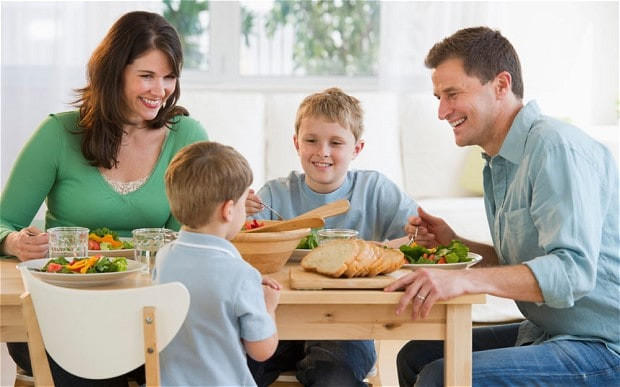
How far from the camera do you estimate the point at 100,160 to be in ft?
8.41

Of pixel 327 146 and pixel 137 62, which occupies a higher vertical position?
pixel 137 62

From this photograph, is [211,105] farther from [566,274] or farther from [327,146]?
[566,274]

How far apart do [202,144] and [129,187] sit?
81cm

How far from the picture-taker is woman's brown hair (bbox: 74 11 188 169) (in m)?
2.57

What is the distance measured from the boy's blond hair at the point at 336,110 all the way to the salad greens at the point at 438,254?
1.88 feet

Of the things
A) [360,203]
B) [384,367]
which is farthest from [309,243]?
[384,367]

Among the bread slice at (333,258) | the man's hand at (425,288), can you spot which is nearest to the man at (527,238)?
the man's hand at (425,288)

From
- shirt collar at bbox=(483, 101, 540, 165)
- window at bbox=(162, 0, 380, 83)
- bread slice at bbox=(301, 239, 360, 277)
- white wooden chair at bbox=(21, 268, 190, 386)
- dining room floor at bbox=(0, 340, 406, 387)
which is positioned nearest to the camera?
white wooden chair at bbox=(21, 268, 190, 386)

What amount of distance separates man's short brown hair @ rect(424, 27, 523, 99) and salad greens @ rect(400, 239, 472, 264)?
453 mm

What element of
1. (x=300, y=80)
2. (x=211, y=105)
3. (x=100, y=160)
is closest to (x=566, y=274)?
(x=100, y=160)

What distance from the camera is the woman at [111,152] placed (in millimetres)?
2555

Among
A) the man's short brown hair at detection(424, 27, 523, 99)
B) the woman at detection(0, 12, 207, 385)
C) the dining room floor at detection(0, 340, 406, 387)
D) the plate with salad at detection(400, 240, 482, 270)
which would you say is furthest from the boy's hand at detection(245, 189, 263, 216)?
the dining room floor at detection(0, 340, 406, 387)

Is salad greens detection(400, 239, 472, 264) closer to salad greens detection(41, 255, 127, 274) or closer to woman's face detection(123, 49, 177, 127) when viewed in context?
salad greens detection(41, 255, 127, 274)

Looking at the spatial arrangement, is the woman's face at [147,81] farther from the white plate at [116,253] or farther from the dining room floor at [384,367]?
the dining room floor at [384,367]
